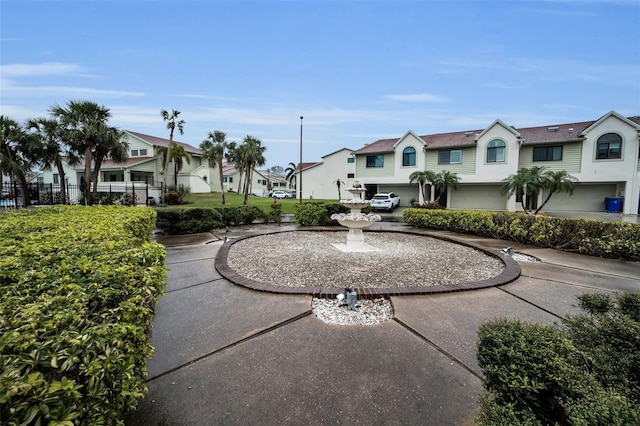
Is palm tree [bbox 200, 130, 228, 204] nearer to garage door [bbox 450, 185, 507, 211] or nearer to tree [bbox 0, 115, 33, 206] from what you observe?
tree [bbox 0, 115, 33, 206]

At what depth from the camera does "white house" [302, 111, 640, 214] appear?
1967 cm

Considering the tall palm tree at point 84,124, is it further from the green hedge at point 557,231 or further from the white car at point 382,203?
the green hedge at point 557,231

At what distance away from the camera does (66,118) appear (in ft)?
59.1

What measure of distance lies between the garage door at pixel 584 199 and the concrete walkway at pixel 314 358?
2308 cm

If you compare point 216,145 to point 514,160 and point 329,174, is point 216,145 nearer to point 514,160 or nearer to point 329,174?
point 329,174

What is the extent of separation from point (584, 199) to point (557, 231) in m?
20.0

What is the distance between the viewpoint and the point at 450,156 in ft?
81.5

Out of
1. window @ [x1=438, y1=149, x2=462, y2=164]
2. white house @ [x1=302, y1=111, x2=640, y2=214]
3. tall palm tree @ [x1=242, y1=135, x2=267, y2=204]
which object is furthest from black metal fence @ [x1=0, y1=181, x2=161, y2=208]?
window @ [x1=438, y1=149, x2=462, y2=164]

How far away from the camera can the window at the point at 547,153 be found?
2162cm

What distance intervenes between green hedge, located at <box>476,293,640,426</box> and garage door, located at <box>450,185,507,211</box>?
2606 centimetres

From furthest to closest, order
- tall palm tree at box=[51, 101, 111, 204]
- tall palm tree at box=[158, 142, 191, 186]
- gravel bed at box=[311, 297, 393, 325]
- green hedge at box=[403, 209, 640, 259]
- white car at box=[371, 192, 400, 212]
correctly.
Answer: tall palm tree at box=[158, 142, 191, 186], white car at box=[371, 192, 400, 212], tall palm tree at box=[51, 101, 111, 204], green hedge at box=[403, 209, 640, 259], gravel bed at box=[311, 297, 393, 325]

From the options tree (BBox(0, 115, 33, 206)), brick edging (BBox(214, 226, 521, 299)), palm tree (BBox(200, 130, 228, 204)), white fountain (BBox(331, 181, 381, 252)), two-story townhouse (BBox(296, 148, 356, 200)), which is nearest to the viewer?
brick edging (BBox(214, 226, 521, 299))

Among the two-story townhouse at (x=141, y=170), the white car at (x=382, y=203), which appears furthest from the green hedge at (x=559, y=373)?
the two-story townhouse at (x=141, y=170)

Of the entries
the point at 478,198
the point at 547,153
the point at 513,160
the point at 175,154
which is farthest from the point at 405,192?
the point at 175,154
